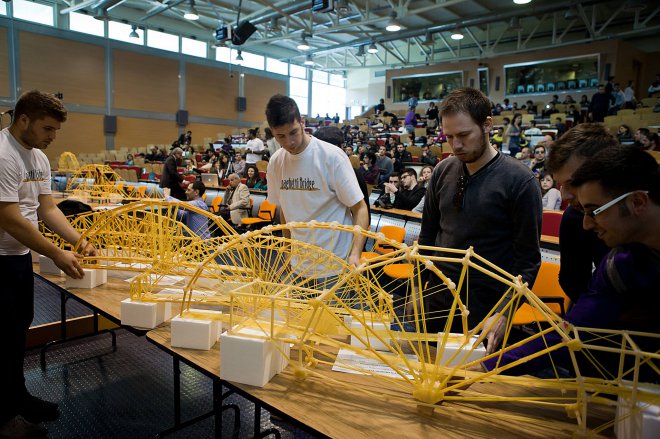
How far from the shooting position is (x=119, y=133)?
18047mm

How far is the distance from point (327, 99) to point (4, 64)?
1593 cm

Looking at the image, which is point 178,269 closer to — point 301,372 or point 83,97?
point 301,372

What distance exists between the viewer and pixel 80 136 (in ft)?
55.4

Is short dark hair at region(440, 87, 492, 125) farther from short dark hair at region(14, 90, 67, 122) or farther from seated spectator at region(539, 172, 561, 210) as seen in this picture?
seated spectator at region(539, 172, 561, 210)

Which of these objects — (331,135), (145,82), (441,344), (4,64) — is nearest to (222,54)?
(145,82)

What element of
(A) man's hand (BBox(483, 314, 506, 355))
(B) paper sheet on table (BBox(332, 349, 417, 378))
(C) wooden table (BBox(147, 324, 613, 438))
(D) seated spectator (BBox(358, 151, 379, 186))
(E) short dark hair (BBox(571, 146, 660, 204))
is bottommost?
(C) wooden table (BBox(147, 324, 613, 438))

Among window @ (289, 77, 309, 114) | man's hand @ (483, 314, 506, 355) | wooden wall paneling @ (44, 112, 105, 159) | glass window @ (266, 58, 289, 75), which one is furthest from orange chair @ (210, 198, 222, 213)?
window @ (289, 77, 309, 114)

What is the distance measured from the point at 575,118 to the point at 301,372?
12.8 m

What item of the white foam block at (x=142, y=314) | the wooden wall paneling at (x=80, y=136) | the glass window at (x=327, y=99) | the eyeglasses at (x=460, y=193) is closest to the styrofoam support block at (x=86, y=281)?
the white foam block at (x=142, y=314)

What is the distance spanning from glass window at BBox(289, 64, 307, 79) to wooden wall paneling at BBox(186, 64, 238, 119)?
3629 mm

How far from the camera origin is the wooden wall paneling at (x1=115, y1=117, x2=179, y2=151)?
18.1m

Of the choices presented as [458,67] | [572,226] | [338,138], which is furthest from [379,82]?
[572,226]

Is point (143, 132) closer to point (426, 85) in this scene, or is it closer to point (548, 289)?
point (426, 85)

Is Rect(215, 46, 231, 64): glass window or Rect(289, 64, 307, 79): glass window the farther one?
Rect(289, 64, 307, 79): glass window
